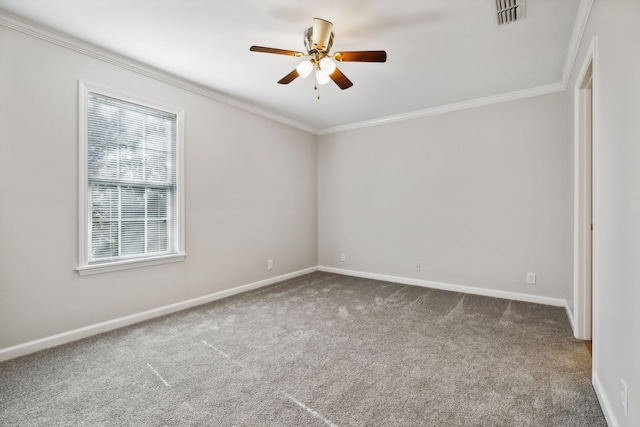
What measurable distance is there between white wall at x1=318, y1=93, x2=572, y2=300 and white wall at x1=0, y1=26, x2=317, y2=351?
1322 millimetres

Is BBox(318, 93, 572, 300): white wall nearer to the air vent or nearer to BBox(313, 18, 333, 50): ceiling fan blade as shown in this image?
the air vent

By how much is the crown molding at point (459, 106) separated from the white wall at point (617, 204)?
177 cm

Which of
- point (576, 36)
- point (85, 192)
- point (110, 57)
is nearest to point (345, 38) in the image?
point (576, 36)

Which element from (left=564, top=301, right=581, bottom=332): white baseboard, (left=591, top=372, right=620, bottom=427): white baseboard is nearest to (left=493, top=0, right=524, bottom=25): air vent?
(left=591, top=372, right=620, bottom=427): white baseboard

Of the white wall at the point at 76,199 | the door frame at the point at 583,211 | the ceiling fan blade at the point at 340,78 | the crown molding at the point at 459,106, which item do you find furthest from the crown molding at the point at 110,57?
the door frame at the point at 583,211

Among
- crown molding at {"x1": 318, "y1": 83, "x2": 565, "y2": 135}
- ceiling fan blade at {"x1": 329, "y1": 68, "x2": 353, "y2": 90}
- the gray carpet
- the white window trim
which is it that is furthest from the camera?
crown molding at {"x1": 318, "y1": 83, "x2": 565, "y2": 135}

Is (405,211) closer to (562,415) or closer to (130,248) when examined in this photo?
(562,415)

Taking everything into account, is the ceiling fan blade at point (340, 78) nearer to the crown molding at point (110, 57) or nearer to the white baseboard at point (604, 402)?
the crown molding at point (110, 57)

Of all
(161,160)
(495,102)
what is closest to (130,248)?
(161,160)

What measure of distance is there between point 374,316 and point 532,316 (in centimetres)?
163

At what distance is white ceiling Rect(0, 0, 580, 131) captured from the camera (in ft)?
7.09

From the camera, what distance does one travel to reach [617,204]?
1486 millimetres

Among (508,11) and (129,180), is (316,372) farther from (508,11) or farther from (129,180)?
(508,11)

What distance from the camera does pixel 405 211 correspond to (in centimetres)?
454
